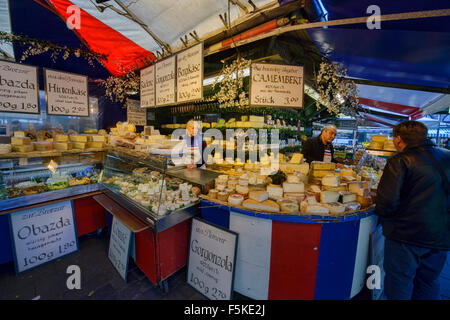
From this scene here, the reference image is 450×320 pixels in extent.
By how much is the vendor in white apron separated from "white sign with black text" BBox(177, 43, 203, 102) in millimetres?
804

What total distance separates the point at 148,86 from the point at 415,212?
486 cm

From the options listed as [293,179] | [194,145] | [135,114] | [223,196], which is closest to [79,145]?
[194,145]

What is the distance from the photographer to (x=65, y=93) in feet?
12.7

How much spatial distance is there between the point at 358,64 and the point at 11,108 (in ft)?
22.0

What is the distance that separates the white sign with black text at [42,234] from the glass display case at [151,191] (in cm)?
80

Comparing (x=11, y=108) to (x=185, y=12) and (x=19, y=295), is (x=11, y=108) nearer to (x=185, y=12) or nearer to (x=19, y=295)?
(x=19, y=295)

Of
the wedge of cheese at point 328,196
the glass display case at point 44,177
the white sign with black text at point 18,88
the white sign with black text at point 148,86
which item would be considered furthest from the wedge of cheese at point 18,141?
the wedge of cheese at point 328,196

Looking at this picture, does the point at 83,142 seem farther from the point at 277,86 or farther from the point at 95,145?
the point at 277,86

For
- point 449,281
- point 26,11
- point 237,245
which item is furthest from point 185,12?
point 449,281

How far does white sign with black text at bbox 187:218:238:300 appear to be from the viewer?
221 centimetres

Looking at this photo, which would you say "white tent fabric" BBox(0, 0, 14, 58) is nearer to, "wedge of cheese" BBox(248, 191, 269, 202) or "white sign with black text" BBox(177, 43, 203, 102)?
"white sign with black text" BBox(177, 43, 203, 102)

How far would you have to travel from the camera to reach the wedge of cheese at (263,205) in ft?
6.95

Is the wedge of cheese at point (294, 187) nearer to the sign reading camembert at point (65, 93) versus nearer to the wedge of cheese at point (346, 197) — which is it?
the wedge of cheese at point (346, 197)

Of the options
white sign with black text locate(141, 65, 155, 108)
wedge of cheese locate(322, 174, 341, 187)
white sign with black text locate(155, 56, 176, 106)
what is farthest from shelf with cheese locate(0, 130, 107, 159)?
wedge of cheese locate(322, 174, 341, 187)
